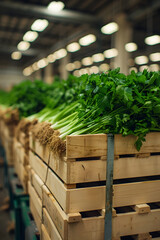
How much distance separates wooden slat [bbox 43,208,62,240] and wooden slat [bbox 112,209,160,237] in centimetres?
55

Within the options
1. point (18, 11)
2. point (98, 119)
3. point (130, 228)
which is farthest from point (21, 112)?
point (18, 11)

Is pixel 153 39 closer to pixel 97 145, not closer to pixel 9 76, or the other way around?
pixel 97 145

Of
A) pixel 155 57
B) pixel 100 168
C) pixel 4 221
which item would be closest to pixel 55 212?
pixel 100 168

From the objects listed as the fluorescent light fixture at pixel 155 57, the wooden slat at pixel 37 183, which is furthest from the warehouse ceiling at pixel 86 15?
the wooden slat at pixel 37 183

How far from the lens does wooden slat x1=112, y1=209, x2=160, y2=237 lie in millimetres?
2219

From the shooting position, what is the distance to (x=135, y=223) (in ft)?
7.44

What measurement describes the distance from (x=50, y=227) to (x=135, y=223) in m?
0.88

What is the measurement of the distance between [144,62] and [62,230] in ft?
53.7

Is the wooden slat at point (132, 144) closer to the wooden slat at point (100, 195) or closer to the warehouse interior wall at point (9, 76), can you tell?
the wooden slat at point (100, 195)

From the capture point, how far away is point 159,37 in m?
9.81

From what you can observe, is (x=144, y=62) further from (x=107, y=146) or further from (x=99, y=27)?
(x=107, y=146)

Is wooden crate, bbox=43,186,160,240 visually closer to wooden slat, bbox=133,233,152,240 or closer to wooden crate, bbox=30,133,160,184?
wooden slat, bbox=133,233,152,240

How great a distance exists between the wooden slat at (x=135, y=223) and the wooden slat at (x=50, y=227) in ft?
1.80

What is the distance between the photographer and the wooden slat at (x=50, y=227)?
7.53ft
